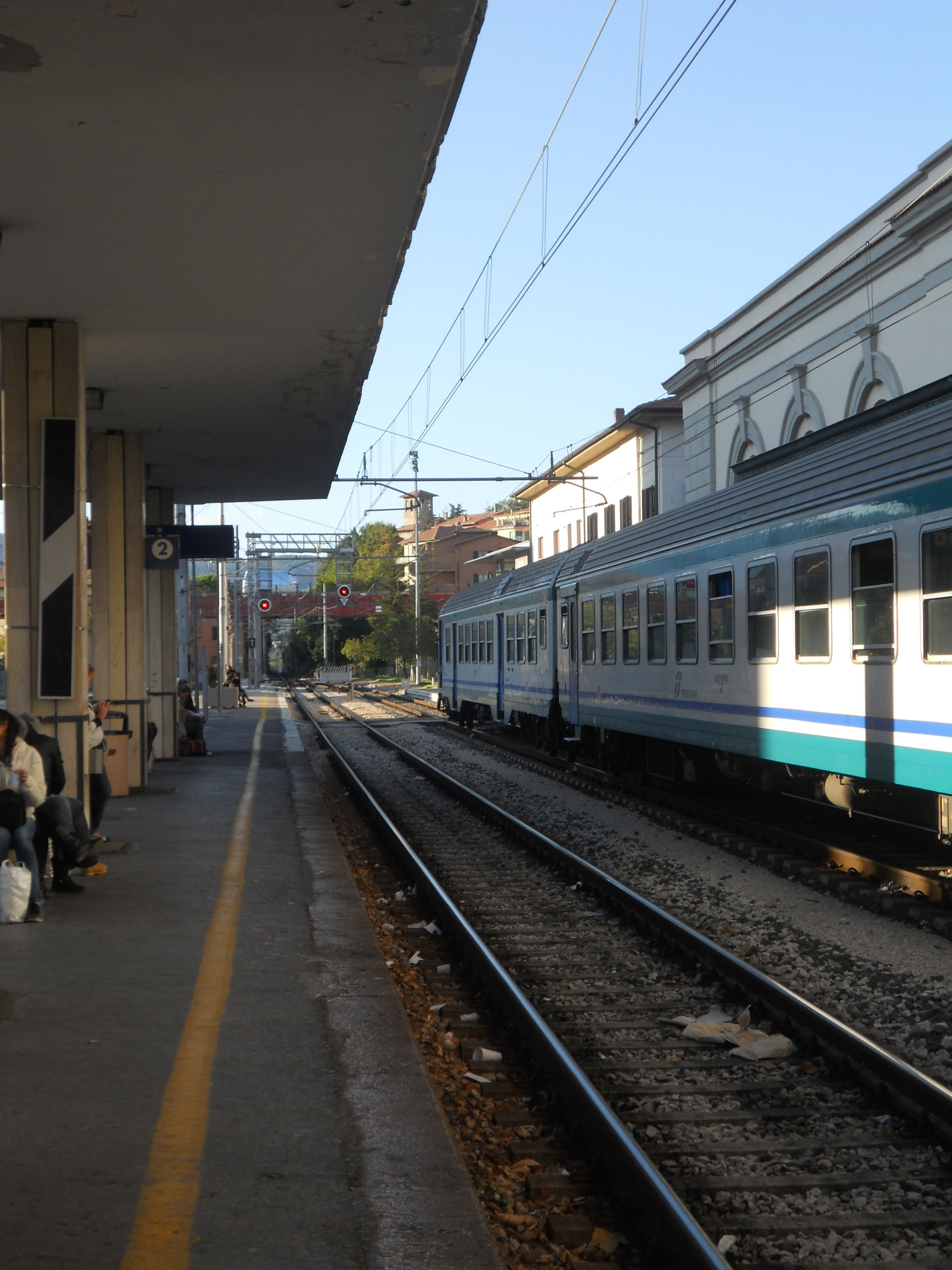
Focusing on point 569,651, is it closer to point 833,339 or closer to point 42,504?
point 833,339

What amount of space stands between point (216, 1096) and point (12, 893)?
12.5 ft

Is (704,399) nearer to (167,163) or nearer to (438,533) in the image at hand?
(167,163)

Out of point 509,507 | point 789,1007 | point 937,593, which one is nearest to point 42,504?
point 937,593

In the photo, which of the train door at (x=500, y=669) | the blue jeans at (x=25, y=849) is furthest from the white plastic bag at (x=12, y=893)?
the train door at (x=500, y=669)

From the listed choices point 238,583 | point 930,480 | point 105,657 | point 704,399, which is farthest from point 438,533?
point 930,480

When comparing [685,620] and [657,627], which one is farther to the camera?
[657,627]

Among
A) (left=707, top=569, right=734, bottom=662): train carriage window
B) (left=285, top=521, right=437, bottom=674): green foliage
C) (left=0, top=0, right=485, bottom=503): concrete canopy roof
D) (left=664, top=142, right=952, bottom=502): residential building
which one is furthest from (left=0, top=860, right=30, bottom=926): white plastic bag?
(left=285, top=521, right=437, bottom=674): green foliage

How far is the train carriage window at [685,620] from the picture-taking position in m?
13.9

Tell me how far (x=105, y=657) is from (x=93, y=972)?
9.25 m

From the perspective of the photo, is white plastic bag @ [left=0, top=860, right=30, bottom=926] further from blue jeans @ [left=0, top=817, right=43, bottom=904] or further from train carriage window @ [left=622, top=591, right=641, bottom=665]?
train carriage window @ [left=622, top=591, right=641, bottom=665]

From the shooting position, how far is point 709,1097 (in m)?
5.30

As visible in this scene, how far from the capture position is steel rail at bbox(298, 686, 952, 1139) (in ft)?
16.1

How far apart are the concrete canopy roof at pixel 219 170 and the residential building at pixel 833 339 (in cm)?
744

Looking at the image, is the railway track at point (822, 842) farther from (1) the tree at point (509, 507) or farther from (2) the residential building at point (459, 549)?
(1) the tree at point (509, 507)
